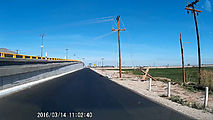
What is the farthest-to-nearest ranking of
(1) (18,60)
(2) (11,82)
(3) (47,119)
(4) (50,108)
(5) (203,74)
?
1. (5) (203,74)
2. (1) (18,60)
3. (2) (11,82)
4. (4) (50,108)
5. (3) (47,119)

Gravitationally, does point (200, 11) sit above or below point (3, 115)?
above

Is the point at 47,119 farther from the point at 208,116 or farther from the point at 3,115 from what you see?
the point at 208,116

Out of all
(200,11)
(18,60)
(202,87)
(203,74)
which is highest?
(200,11)

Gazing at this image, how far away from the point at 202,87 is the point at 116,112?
1324 centimetres

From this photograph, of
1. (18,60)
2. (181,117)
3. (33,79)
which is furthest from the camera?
(33,79)

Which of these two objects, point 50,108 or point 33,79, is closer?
point 50,108

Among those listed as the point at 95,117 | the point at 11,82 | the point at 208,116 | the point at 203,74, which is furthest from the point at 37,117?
the point at 203,74

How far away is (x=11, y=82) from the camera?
1434cm
